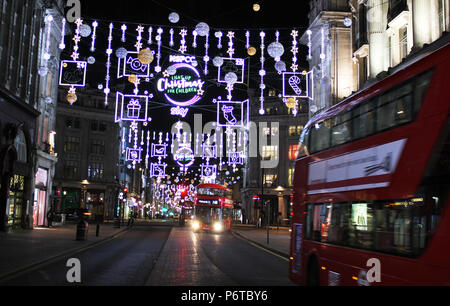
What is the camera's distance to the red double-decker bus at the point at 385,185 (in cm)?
668

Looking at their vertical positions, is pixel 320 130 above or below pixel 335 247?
above

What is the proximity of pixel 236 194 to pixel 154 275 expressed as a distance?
9848 cm

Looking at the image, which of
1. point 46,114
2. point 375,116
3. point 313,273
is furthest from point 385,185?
point 46,114

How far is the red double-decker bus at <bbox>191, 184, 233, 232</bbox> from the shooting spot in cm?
4094

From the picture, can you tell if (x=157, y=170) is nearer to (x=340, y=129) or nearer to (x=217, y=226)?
(x=217, y=226)

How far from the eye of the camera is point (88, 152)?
71938mm

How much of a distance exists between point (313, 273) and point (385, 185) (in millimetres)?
4148

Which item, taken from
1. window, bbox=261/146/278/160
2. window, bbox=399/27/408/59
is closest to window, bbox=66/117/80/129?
window, bbox=261/146/278/160

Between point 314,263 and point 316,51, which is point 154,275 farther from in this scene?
point 316,51

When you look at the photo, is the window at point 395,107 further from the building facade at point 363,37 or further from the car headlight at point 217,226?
the car headlight at point 217,226

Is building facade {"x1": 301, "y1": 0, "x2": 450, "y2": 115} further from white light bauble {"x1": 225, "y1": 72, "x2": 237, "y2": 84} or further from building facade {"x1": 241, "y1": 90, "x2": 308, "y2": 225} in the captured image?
building facade {"x1": 241, "y1": 90, "x2": 308, "y2": 225}

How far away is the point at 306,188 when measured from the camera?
473 inches
